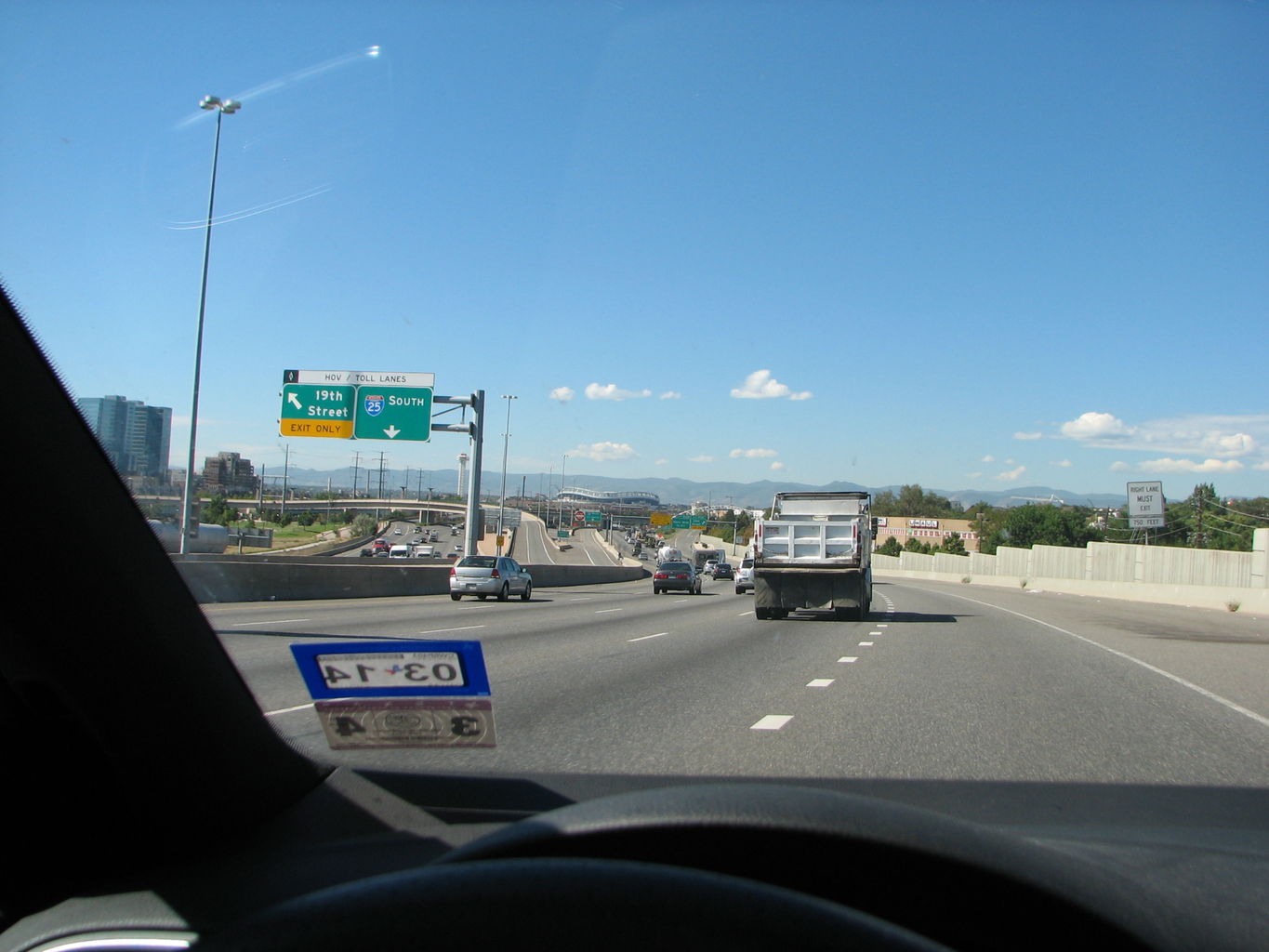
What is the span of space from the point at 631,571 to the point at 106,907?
210ft

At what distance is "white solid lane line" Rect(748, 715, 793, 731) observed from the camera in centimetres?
890

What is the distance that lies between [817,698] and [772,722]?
2031mm

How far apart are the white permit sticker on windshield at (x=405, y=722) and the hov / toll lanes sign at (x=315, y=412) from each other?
23.3 m

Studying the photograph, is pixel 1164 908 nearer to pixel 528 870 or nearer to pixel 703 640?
pixel 528 870

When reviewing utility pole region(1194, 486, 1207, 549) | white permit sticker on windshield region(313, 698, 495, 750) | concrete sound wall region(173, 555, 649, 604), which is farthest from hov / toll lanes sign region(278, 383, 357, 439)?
utility pole region(1194, 486, 1207, 549)

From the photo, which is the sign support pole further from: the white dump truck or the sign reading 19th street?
the white dump truck

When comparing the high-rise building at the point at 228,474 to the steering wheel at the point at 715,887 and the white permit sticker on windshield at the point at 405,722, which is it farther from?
the steering wheel at the point at 715,887

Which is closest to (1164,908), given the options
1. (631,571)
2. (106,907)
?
(106,907)

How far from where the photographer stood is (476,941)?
1.75m

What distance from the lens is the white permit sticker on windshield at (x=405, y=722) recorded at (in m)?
4.06

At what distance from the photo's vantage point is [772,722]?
9.23 meters

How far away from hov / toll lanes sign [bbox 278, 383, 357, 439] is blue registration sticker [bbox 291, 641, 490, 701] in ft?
76.6

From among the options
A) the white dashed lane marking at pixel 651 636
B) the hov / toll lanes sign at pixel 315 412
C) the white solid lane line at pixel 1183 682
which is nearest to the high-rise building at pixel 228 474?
the white solid lane line at pixel 1183 682

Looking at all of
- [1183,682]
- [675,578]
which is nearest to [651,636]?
[1183,682]
